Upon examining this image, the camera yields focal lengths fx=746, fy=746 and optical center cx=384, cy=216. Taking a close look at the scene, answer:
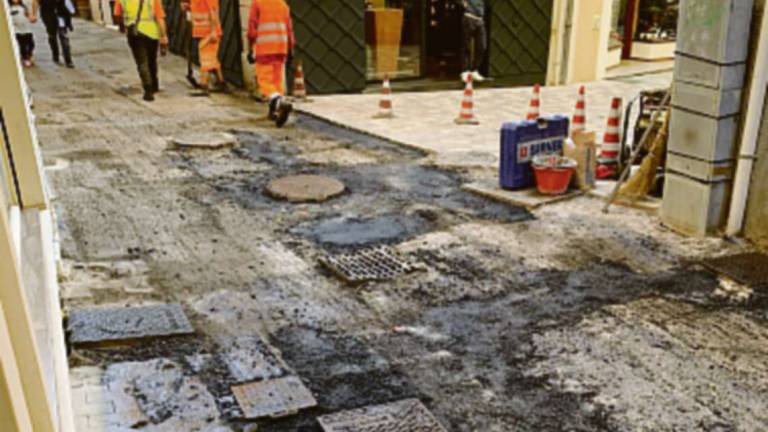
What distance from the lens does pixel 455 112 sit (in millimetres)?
11953

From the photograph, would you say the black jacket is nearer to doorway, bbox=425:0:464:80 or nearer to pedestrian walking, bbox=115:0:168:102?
pedestrian walking, bbox=115:0:168:102

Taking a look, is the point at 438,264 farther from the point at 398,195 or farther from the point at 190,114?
the point at 190,114

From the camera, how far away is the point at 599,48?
50.1 ft

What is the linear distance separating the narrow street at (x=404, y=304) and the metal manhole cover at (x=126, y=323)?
0.32ft

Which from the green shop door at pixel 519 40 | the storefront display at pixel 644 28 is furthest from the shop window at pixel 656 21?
the green shop door at pixel 519 40

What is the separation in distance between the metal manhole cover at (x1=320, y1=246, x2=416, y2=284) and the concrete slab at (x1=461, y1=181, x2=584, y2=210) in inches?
64.6

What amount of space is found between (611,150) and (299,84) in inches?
242

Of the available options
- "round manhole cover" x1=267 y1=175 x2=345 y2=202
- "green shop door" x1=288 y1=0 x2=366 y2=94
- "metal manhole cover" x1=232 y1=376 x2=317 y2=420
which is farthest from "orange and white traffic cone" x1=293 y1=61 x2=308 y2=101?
"metal manhole cover" x1=232 y1=376 x2=317 y2=420

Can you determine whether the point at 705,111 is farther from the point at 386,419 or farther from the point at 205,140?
the point at 205,140

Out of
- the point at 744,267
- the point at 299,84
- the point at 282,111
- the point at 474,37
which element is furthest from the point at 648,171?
the point at 474,37

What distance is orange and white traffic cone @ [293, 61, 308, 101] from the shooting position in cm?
1259

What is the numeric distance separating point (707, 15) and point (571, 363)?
322cm

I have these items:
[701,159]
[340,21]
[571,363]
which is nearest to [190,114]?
[340,21]

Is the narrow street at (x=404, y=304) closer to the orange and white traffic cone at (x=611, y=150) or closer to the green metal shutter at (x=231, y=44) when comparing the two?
the orange and white traffic cone at (x=611, y=150)
